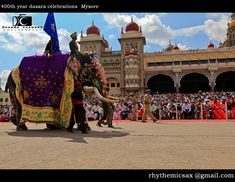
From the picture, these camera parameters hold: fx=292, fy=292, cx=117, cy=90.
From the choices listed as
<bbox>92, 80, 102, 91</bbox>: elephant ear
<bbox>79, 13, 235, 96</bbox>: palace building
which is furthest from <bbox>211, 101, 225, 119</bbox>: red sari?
<bbox>79, 13, 235, 96</bbox>: palace building

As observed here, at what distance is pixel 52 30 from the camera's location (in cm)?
916

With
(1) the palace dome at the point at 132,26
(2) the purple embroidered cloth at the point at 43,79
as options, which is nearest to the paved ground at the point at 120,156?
(2) the purple embroidered cloth at the point at 43,79

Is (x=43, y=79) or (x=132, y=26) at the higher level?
(x=132, y=26)

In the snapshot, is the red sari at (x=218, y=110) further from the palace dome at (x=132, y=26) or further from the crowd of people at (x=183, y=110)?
the palace dome at (x=132, y=26)

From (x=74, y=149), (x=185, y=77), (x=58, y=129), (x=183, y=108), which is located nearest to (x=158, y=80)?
(x=185, y=77)

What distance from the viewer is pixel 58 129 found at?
9359 mm

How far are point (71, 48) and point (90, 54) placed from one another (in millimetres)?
622

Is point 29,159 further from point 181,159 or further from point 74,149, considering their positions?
point 181,159

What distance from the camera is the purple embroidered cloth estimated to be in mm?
8805

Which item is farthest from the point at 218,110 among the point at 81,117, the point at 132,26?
the point at 132,26

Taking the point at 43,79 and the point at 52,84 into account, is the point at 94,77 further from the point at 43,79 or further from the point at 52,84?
the point at 43,79

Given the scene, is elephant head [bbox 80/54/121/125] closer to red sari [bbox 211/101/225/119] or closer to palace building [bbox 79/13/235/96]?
red sari [bbox 211/101/225/119]

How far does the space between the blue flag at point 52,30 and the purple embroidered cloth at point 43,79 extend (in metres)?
0.37

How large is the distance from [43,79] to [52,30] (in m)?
1.57
